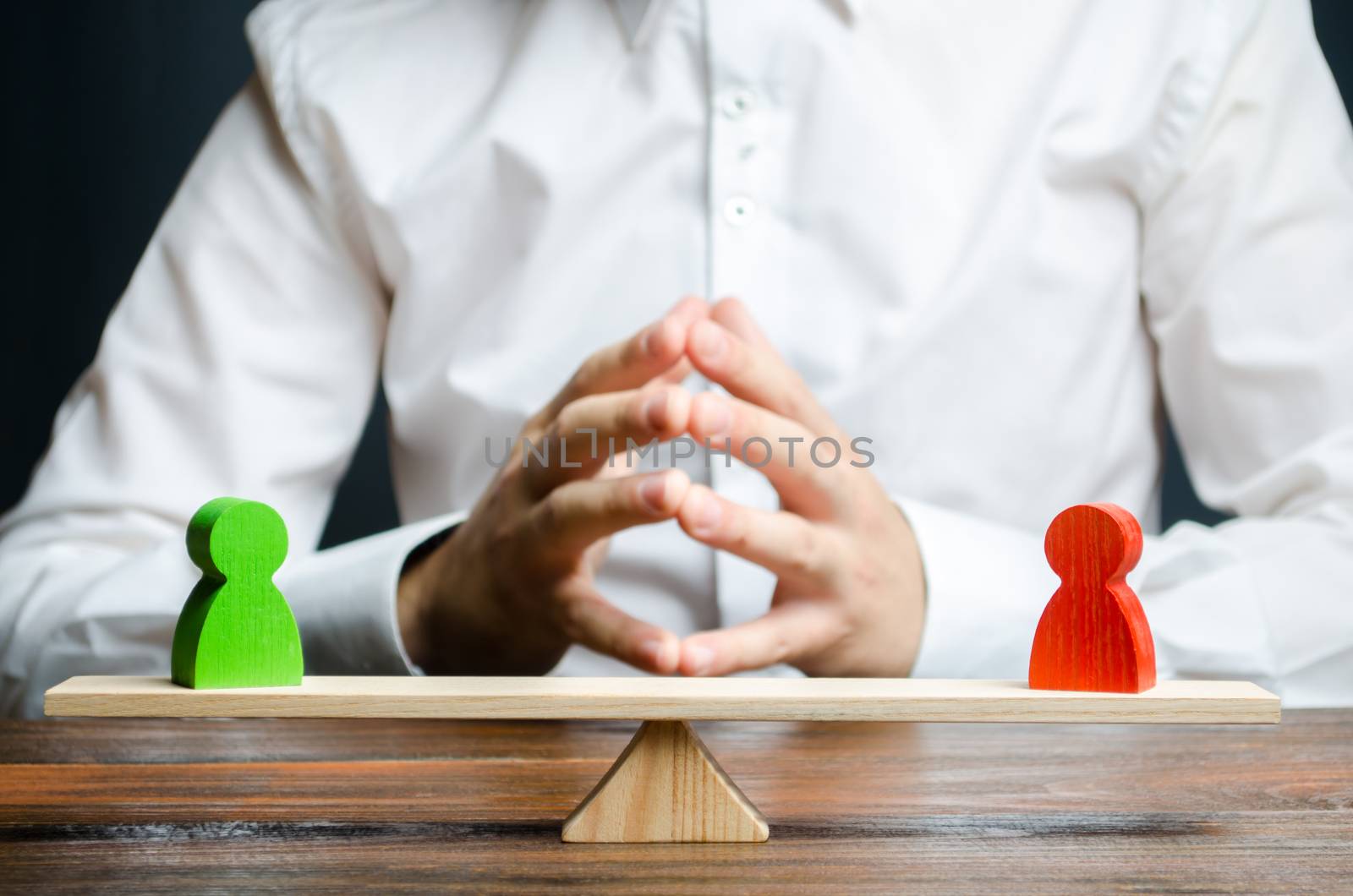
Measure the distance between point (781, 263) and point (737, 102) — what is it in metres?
0.14

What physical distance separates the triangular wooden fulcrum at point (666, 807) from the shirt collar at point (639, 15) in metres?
0.72

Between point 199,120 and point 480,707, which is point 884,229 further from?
point 199,120

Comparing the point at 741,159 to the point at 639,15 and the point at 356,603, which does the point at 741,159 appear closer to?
the point at 639,15

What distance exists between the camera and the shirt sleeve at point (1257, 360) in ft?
2.77

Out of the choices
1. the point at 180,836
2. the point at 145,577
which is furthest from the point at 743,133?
the point at 180,836

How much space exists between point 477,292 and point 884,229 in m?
0.35

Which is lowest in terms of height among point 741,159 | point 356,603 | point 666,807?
point 356,603

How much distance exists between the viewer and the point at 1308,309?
37.9 inches

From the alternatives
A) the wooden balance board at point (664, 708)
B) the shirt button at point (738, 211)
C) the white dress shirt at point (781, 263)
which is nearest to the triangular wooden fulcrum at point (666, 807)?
the wooden balance board at point (664, 708)

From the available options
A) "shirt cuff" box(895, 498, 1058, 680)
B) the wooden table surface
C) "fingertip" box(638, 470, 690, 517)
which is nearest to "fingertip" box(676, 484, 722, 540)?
"fingertip" box(638, 470, 690, 517)

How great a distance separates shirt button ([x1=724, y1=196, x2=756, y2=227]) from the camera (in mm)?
957

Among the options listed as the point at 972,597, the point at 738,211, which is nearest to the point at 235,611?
the point at 972,597

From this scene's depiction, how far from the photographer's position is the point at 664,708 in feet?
1.39

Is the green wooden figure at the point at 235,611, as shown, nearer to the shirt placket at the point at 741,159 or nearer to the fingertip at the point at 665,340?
the fingertip at the point at 665,340
